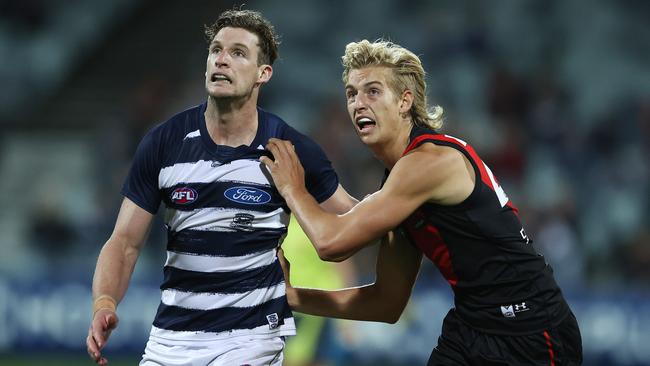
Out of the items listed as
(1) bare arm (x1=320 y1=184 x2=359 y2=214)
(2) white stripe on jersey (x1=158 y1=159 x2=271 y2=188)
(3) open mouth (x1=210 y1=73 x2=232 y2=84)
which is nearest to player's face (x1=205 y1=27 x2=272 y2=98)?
(3) open mouth (x1=210 y1=73 x2=232 y2=84)

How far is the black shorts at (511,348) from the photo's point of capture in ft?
15.9

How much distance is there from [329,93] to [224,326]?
28.9 feet

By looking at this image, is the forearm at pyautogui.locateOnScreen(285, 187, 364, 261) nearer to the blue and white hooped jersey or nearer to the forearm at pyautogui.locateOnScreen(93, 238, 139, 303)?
the blue and white hooped jersey

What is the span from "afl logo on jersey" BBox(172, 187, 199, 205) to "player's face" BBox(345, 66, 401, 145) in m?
0.84

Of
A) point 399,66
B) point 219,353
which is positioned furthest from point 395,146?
point 219,353

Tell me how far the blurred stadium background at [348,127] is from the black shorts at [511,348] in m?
4.06

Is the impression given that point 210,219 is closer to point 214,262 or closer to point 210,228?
point 210,228

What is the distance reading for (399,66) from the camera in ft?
16.9

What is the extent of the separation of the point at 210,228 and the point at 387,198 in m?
0.81

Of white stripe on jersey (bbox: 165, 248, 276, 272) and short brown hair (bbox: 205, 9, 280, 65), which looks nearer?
white stripe on jersey (bbox: 165, 248, 276, 272)

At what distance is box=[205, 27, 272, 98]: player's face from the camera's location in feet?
16.2

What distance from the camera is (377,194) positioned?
4887 millimetres

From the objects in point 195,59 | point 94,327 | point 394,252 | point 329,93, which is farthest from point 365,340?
point 94,327

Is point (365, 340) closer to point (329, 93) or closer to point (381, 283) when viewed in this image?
point (329, 93)
